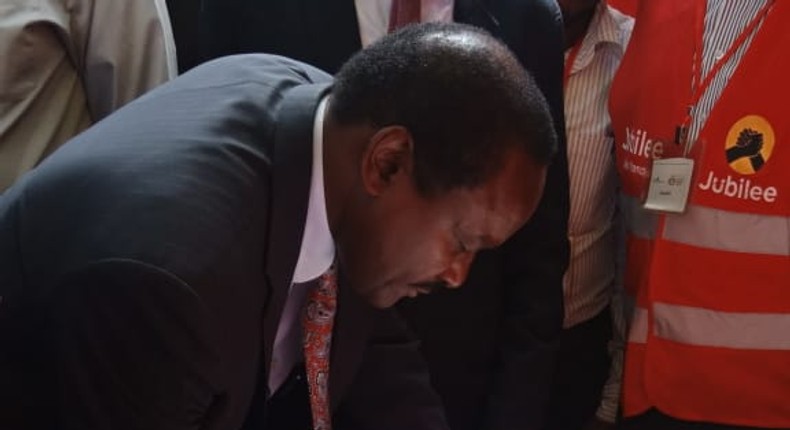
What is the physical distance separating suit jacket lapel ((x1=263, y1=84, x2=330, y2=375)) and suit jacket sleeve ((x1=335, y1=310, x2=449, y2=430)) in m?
0.30

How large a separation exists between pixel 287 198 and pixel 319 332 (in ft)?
0.71

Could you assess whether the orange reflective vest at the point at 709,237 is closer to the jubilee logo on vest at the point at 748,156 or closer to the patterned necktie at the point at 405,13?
the jubilee logo on vest at the point at 748,156

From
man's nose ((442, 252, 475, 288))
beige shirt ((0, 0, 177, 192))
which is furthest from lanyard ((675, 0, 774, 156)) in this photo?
beige shirt ((0, 0, 177, 192))

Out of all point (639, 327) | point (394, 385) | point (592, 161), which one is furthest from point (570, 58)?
point (394, 385)

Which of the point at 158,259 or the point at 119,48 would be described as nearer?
the point at 158,259

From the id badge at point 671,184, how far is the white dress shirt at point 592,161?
123 mm

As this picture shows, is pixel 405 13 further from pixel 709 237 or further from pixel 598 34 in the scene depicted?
pixel 709 237

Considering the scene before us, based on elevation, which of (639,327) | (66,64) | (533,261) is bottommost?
(639,327)

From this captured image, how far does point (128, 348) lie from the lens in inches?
31.2

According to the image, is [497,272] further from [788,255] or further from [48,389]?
[48,389]

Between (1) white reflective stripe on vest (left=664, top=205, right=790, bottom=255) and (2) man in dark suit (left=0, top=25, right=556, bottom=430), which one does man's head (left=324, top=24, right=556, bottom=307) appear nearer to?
(2) man in dark suit (left=0, top=25, right=556, bottom=430)

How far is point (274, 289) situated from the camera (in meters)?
0.90

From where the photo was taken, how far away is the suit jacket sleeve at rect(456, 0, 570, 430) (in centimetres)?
122

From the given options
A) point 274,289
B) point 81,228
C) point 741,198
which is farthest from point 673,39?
point 81,228
